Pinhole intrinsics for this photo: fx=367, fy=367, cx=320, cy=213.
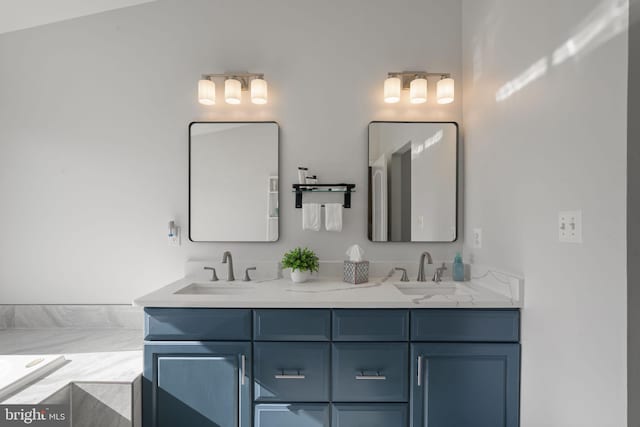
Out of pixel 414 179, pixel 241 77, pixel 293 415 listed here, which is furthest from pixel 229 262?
pixel 414 179

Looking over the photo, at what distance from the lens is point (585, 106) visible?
4.19 ft

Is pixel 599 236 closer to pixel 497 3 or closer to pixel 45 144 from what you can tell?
pixel 497 3

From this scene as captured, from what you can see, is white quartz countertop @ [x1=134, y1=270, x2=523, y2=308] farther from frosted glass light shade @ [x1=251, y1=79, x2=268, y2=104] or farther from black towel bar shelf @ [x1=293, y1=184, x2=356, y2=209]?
frosted glass light shade @ [x1=251, y1=79, x2=268, y2=104]

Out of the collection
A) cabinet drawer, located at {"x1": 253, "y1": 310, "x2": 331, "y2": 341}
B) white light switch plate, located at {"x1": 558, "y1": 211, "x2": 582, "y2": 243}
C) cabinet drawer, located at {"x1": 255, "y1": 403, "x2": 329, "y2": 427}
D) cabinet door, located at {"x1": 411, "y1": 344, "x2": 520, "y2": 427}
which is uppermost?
white light switch plate, located at {"x1": 558, "y1": 211, "x2": 582, "y2": 243}

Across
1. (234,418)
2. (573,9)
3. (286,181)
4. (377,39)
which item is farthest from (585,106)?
(234,418)

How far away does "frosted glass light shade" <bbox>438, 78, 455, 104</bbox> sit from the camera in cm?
224

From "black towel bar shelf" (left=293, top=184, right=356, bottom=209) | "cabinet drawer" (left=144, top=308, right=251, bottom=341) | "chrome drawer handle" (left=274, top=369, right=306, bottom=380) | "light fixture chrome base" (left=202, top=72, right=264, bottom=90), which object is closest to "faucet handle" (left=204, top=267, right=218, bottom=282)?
"cabinet drawer" (left=144, top=308, right=251, bottom=341)

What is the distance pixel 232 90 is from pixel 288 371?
162cm

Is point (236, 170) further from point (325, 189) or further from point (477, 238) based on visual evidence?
point (477, 238)

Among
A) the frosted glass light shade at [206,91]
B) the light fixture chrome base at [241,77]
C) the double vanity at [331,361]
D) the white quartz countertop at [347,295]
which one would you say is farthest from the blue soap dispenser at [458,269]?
the frosted glass light shade at [206,91]

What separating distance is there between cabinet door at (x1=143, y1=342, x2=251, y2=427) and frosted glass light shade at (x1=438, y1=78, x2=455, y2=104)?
1.81 meters

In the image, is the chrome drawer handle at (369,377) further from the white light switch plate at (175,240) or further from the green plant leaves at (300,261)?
the white light switch plate at (175,240)

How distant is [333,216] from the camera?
2.30 m
